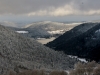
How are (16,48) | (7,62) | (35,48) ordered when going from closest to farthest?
1. (7,62)
2. (16,48)
3. (35,48)

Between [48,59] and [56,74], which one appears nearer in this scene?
[56,74]

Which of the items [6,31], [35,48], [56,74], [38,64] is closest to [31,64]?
[38,64]

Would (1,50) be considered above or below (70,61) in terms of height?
above

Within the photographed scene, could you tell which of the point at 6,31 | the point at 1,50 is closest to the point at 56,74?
the point at 1,50

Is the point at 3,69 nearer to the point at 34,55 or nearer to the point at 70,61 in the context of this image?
the point at 34,55

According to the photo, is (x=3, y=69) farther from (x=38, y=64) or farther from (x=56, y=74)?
(x=56, y=74)

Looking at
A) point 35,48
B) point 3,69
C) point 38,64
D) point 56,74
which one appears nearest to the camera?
point 56,74
